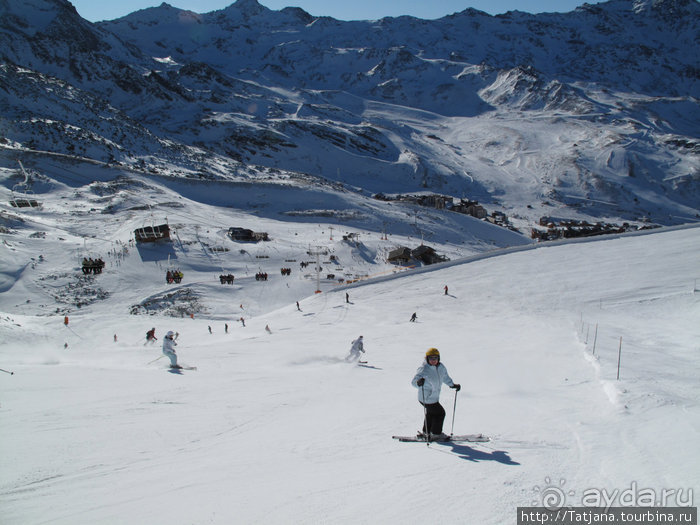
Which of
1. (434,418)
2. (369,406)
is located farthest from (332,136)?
(434,418)

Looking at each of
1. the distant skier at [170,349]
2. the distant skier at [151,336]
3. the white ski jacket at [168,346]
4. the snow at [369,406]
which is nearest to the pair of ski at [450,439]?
the snow at [369,406]

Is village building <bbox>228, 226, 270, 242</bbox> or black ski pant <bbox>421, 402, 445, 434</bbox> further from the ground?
village building <bbox>228, 226, 270, 242</bbox>

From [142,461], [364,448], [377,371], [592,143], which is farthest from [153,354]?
[592,143]

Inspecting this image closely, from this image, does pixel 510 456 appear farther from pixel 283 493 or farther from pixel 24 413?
pixel 24 413

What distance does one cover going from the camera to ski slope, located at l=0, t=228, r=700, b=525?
4539 mm

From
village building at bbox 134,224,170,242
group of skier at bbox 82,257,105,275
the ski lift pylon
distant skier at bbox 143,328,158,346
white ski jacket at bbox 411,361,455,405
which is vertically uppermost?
the ski lift pylon

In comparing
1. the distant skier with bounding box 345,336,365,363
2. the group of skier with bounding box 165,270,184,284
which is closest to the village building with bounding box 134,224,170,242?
the group of skier with bounding box 165,270,184,284

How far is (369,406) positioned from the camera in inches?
348

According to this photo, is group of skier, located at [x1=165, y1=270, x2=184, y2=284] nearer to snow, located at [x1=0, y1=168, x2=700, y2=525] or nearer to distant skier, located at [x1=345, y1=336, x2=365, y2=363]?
snow, located at [x1=0, y1=168, x2=700, y2=525]

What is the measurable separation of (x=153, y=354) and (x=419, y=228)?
224 feet

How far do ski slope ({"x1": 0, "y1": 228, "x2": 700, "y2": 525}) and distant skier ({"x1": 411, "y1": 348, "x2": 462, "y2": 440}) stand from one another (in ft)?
1.23

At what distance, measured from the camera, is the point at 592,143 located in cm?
15212

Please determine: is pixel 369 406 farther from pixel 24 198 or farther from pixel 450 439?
pixel 24 198

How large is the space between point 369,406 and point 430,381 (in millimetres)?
2714
